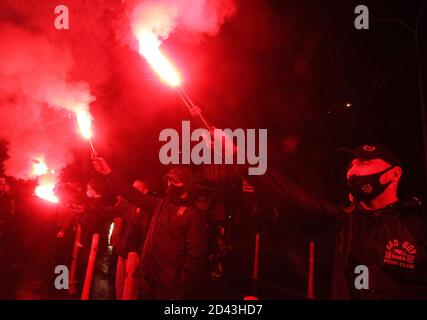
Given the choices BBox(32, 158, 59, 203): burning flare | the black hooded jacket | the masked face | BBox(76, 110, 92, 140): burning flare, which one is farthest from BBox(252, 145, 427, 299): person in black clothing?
BBox(32, 158, 59, 203): burning flare

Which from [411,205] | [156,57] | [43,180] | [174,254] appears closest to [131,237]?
[174,254]

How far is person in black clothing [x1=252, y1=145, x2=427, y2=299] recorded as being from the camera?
236cm

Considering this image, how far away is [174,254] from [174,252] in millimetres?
23

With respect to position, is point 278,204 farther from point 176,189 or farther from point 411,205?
point 176,189

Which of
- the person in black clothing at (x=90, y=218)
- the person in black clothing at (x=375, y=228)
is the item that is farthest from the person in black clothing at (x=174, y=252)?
the person in black clothing at (x=90, y=218)

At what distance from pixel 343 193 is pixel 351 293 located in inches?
703

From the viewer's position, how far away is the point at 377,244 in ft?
8.24

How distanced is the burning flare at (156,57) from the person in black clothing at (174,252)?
5.26 ft

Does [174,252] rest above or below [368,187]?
below

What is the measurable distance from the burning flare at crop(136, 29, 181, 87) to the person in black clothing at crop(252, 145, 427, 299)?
99.9 inches

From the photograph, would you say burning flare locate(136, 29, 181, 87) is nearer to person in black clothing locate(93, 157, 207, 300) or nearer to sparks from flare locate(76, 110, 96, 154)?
sparks from flare locate(76, 110, 96, 154)

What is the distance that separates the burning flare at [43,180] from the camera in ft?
30.9

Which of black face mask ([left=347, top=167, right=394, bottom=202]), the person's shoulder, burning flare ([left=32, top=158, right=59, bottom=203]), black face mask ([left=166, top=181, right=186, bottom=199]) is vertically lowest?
the person's shoulder
